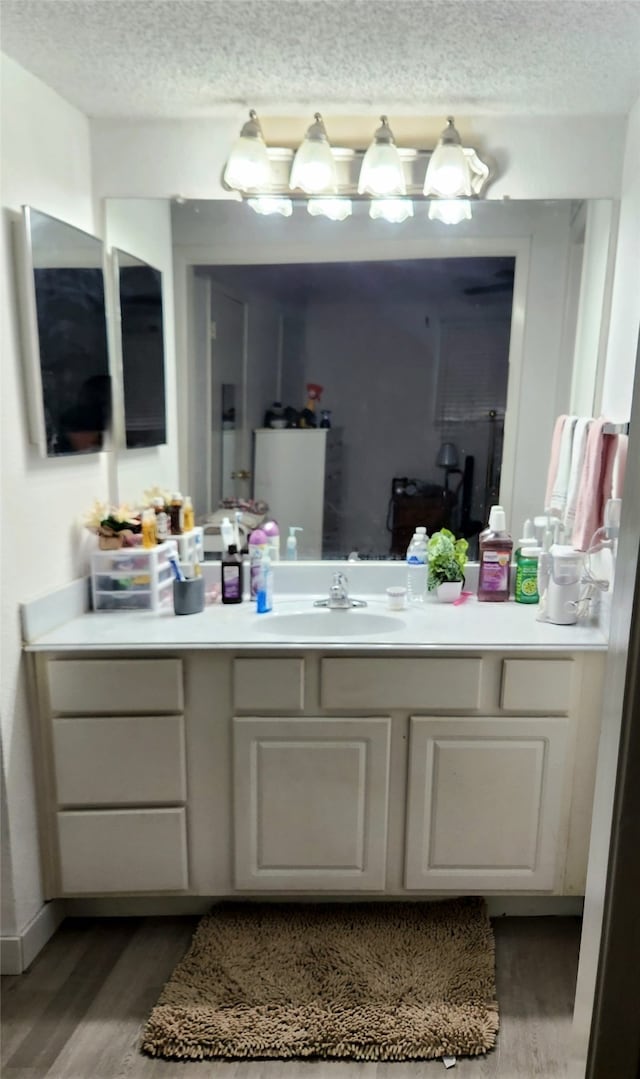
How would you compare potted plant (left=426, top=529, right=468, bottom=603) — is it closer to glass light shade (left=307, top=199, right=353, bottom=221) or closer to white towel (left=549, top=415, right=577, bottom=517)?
white towel (left=549, top=415, right=577, bottom=517)

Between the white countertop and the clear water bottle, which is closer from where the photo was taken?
the white countertop

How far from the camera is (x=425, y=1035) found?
154 cm

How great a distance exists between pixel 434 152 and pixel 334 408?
76 centimetres

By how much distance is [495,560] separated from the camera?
2133 mm

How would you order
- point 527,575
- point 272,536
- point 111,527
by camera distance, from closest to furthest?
point 111,527 → point 527,575 → point 272,536

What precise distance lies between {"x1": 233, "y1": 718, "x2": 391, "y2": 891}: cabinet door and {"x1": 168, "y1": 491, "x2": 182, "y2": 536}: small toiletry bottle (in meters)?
0.66

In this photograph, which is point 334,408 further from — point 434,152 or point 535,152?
point 535,152

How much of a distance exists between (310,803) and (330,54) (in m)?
1.82

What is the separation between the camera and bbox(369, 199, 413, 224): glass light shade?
203 cm

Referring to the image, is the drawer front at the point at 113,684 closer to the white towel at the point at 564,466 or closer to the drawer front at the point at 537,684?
the drawer front at the point at 537,684

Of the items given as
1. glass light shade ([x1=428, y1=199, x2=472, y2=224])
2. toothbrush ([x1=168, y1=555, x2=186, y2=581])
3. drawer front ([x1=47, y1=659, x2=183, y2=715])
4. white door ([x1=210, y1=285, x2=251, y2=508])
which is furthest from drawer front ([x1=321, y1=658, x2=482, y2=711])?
glass light shade ([x1=428, y1=199, x2=472, y2=224])

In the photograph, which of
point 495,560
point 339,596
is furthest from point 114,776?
point 495,560

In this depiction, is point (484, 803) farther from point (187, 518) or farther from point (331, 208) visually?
point (331, 208)

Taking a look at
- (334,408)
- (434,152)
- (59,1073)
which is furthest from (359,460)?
(59,1073)
